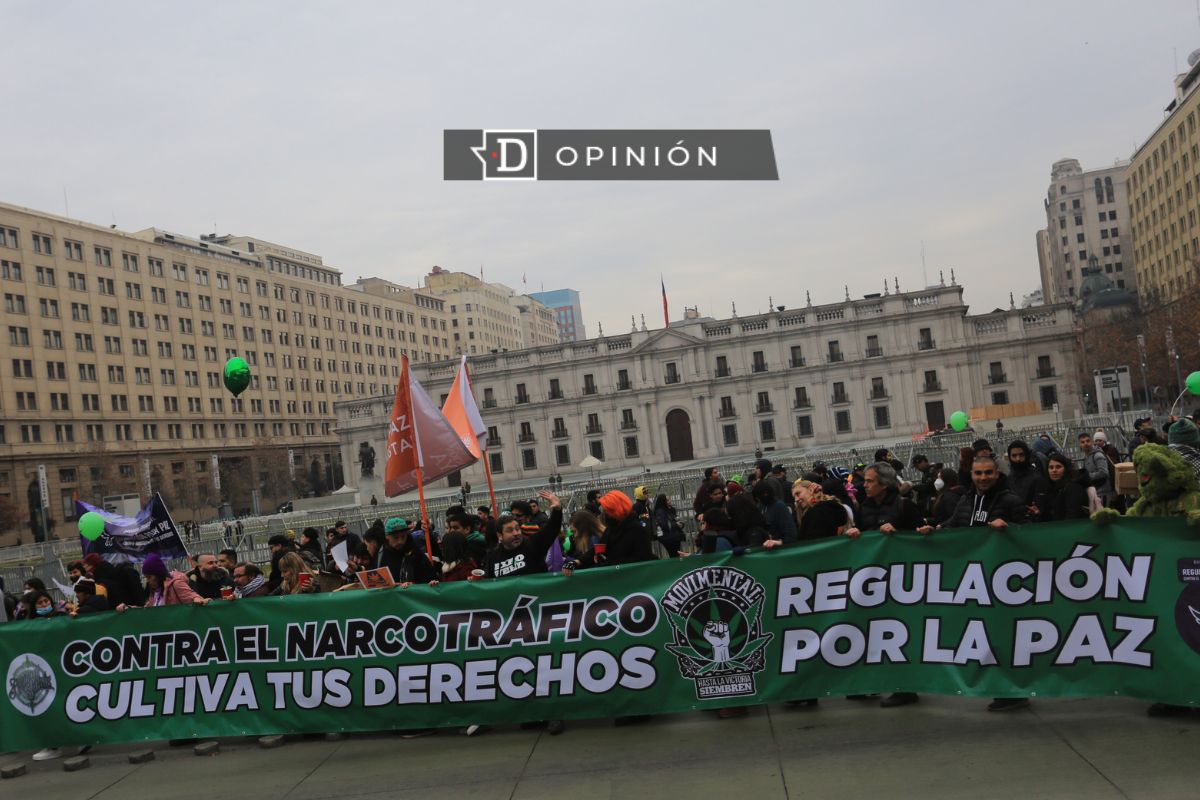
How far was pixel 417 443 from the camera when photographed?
9.86 meters

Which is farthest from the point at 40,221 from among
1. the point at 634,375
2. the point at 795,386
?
the point at 795,386

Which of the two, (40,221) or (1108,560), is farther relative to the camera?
(40,221)

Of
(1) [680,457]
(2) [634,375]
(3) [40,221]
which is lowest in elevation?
(1) [680,457]

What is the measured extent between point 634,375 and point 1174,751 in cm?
7483

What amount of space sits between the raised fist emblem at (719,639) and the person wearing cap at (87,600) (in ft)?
16.4

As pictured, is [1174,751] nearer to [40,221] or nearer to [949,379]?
[949,379]

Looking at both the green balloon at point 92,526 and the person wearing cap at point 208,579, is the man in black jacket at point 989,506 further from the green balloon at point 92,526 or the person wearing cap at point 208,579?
the green balloon at point 92,526

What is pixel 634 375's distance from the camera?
8006 centimetres

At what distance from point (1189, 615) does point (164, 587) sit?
756 cm

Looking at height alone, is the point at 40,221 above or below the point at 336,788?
above

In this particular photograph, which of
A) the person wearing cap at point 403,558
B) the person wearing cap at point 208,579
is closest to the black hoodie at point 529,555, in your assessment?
A: the person wearing cap at point 403,558

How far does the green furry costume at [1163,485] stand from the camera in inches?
236

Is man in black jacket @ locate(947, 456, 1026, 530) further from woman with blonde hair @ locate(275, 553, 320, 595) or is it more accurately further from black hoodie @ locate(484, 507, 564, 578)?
woman with blonde hair @ locate(275, 553, 320, 595)

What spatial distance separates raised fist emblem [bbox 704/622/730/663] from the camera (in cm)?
674
